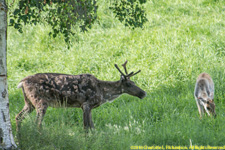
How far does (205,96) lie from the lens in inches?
315

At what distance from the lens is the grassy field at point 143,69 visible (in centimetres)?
651

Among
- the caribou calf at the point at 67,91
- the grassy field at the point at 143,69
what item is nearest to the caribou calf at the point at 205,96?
the grassy field at the point at 143,69

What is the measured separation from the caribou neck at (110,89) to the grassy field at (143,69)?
628 mm

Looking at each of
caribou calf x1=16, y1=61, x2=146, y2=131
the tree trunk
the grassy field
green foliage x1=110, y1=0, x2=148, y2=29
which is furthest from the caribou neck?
the tree trunk

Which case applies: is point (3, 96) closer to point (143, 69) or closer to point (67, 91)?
point (67, 91)

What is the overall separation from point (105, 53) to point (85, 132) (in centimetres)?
580

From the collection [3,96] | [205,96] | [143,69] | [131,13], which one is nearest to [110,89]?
[131,13]

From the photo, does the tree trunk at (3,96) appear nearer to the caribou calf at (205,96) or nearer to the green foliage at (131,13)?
the green foliage at (131,13)

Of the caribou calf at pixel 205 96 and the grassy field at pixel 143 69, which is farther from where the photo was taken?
the caribou calf at pixel 205 96

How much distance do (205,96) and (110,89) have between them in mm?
2170

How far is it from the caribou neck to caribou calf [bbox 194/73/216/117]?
6.02 feet

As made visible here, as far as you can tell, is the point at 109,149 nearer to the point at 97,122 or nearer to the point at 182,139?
the point at 182,139

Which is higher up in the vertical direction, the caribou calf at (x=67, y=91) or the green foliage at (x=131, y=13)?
the green foliage at (x=131, y=13)

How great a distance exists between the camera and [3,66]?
5449 mm
